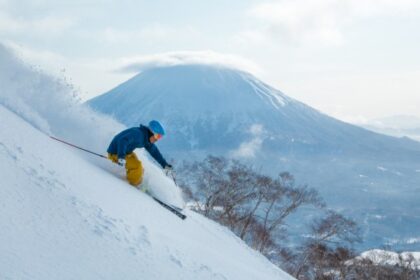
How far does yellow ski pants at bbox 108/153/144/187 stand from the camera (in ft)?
26.8

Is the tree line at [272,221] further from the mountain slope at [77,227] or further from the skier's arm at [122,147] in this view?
the mountain slope at [77,227]

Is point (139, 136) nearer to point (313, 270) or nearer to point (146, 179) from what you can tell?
point (146, 179)

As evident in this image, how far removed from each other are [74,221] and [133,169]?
11.4ft

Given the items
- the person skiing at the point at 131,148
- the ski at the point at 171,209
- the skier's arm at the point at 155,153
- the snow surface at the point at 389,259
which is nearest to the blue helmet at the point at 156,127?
the person skiing at the point at 131,148

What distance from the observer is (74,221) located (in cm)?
474

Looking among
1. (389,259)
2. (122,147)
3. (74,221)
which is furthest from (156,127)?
(389,259)

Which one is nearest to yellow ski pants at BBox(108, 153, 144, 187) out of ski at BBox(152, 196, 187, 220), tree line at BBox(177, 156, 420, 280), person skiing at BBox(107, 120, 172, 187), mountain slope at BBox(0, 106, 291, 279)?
person skiing at BBox(107, 120, 172, 187)

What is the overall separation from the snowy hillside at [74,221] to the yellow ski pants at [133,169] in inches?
7.5

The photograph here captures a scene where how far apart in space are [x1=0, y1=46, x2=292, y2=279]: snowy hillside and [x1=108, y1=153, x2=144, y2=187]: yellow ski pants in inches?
7.5

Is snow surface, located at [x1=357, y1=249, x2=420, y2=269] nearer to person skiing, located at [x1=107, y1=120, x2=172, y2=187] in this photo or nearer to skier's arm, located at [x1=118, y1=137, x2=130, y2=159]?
person skiing, located at [x1=107, y1=120, x2=172, y2=187]

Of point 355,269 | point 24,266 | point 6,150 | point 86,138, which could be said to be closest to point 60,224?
point 24,266

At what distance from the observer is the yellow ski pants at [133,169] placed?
322 inches

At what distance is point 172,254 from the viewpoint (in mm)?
5582

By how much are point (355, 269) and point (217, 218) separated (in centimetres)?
708
